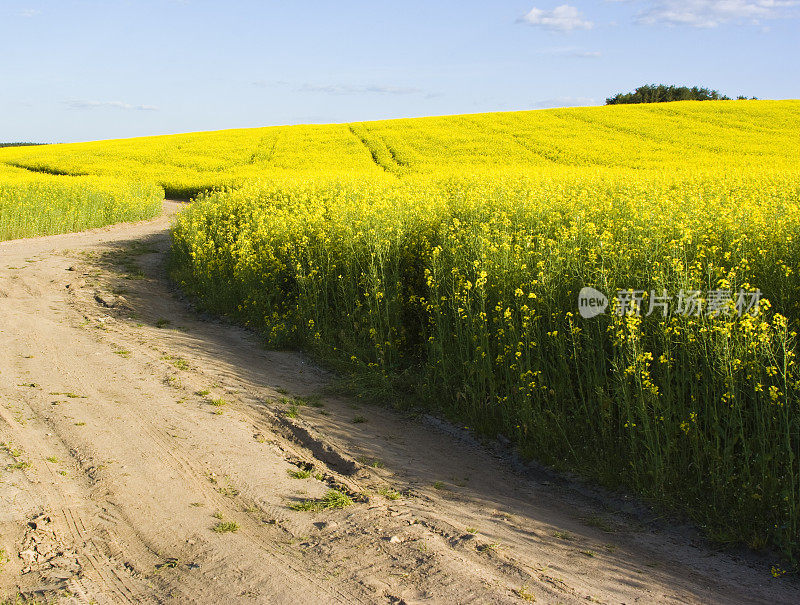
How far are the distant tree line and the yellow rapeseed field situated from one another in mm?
51308

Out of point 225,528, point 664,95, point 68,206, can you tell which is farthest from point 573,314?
point 664,95

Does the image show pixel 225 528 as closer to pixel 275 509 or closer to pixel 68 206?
pixel 275 509

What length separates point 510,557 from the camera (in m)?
3.77

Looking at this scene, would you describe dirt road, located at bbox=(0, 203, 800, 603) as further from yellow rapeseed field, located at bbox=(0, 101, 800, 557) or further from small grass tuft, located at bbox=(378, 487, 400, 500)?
yellow rapeseed field, located at bbox=(0, 101, 800, 557)

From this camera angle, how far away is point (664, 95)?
61750mm

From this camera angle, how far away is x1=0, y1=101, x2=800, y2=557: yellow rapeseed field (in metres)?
4.44

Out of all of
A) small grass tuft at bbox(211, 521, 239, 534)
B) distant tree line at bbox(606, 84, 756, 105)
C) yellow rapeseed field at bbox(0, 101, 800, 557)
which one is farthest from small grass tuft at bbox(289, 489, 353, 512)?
distant tree line at bbox(606, 84, 756, 105)

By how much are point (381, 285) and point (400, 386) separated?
1.52 meters

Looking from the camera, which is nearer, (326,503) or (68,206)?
(326,503)

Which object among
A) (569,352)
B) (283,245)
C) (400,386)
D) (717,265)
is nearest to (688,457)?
(569,352)

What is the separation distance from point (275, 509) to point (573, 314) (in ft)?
9.50
